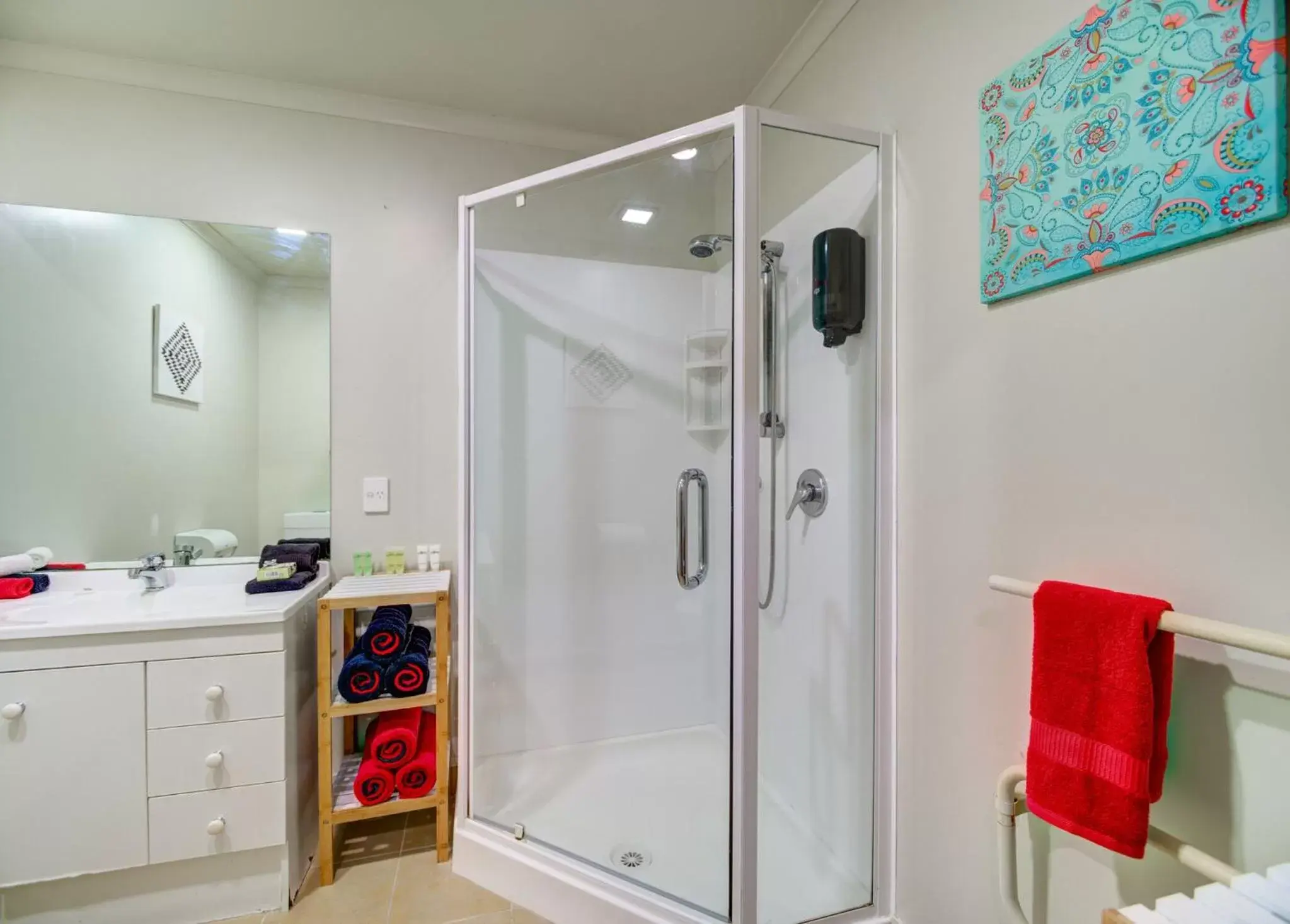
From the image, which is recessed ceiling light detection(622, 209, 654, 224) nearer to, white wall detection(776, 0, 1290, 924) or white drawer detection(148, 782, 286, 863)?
white wall detection(776, 0, 1290, 924)

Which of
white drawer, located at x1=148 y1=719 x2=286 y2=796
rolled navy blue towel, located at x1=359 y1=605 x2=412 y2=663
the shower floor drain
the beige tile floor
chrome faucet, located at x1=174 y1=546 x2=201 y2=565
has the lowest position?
the beige tile floor

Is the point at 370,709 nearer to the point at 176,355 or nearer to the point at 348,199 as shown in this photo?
the point at 176,355

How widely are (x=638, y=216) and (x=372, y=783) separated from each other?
191cm

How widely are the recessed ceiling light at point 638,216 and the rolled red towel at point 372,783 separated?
1821mm

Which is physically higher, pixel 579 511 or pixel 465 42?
pixel 465 42

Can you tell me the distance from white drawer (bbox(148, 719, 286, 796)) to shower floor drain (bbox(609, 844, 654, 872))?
36.8 inches

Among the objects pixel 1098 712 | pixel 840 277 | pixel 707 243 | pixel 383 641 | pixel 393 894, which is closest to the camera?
pixel 1098 712

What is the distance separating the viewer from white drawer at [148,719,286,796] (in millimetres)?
1453

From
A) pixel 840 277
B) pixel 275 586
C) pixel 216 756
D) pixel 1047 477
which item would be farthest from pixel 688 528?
pixel 216 756

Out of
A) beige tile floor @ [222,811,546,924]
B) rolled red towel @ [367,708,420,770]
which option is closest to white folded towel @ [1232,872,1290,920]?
beige tile floor @ [222,811,546,924]

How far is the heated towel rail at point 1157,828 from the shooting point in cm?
67

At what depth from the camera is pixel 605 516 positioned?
6.60ft

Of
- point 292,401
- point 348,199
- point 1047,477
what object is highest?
point 348,199

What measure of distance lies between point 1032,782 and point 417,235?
7.79 ft
